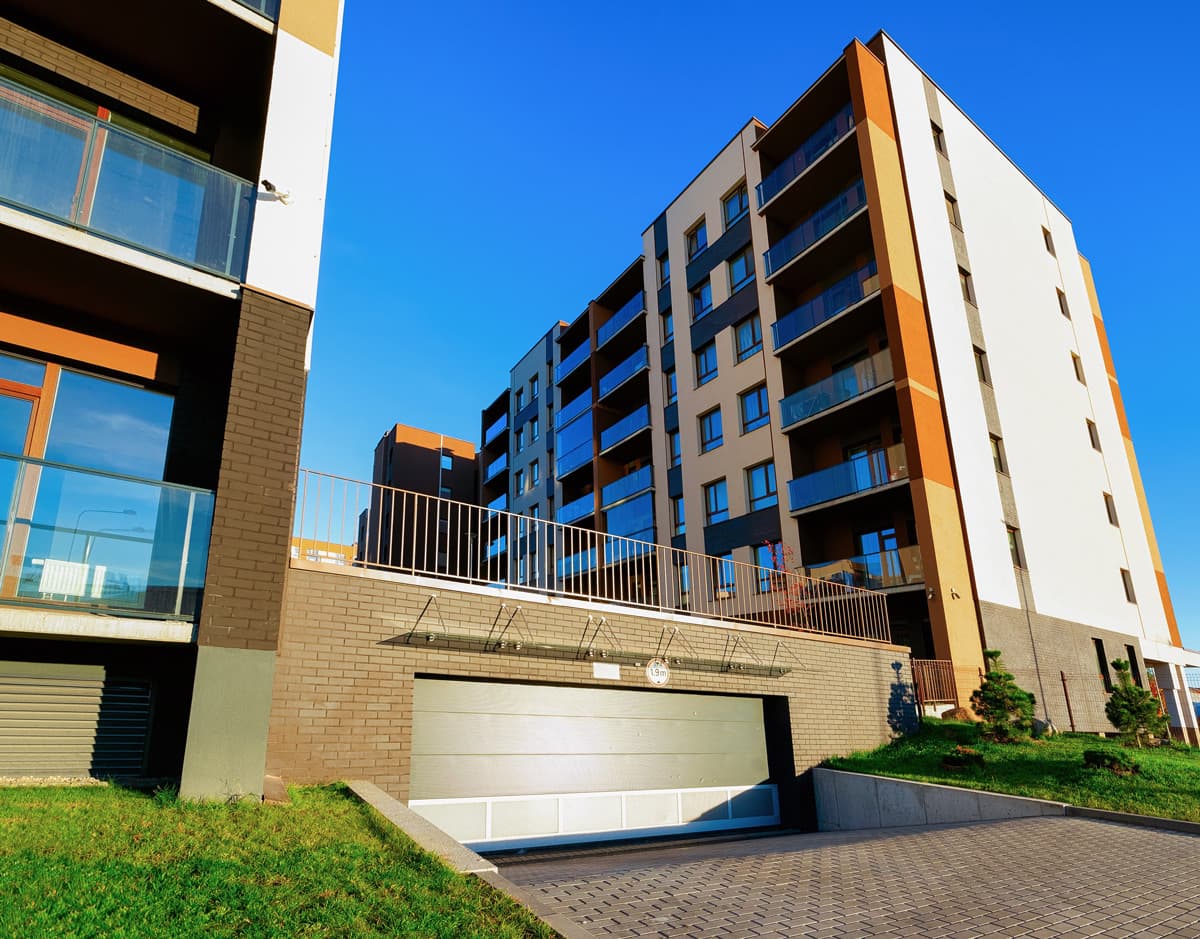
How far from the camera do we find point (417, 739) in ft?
30.0

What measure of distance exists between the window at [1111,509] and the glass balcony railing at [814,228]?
16.1 meters

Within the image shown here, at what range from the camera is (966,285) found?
25.2 m

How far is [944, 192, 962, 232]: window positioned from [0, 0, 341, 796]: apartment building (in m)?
22.9

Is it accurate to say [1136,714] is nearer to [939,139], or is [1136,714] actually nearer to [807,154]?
[807,154]

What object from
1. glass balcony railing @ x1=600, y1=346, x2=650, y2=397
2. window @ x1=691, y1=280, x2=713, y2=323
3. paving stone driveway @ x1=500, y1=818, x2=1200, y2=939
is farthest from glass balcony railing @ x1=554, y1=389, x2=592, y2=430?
paving stone driveway @ x1=500, y1=818, x2=1200, y2=939

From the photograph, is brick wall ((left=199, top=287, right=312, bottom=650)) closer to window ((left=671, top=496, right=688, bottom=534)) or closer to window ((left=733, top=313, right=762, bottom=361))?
window ((left=733, top=313, right=762, bottom=361))

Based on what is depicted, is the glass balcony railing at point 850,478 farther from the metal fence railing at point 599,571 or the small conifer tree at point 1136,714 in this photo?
the small conifer tree at point 1136,714

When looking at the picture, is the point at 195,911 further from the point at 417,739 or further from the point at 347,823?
the point at 417,739

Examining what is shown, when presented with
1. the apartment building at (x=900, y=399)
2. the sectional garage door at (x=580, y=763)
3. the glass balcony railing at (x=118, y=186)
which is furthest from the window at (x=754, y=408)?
the glass balcony railing at (x=118, y=186)

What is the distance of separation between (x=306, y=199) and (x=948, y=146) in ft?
85.7

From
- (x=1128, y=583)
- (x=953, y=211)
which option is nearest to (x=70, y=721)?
(x=953, y=211)

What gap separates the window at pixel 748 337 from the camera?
26.7 m

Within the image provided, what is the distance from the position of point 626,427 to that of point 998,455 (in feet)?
49.3

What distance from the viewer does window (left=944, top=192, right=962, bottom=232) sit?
25844mm
